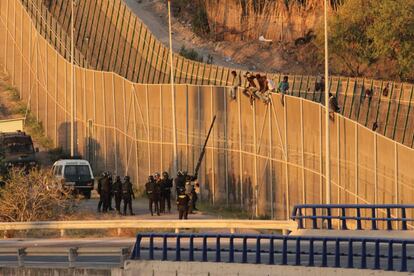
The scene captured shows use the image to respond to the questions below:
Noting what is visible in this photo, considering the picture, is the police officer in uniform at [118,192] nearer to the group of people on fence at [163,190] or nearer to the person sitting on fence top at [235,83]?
the group of people on fence at [163,190]

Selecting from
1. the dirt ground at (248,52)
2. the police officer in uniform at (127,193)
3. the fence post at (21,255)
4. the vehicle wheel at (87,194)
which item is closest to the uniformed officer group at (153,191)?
the police officer in uniform at (127,193)

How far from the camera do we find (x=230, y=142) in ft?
199

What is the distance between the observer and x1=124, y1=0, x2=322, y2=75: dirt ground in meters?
95.3

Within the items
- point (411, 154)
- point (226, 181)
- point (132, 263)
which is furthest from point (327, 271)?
point (226, 181)

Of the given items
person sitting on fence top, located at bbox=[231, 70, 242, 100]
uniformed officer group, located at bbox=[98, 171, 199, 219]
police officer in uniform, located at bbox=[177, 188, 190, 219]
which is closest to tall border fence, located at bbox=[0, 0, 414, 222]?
person sitting on fence top, located at bbox=[231, 70, 242, 100]

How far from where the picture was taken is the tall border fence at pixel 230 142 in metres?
49.6

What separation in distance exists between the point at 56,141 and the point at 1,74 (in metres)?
15.2

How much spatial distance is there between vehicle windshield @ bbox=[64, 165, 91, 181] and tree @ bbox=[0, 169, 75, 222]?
9.54 metres

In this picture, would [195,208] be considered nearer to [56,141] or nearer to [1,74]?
[56,141]

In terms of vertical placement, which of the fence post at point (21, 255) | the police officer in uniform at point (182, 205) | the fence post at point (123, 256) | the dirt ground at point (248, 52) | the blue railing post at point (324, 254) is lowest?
the dirt ground at point (248, 52)

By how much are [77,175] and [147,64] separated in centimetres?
1591

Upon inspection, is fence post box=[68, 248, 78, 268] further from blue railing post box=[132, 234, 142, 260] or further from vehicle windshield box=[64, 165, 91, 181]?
vehicle windshield box=[64, 165, 91, 181]

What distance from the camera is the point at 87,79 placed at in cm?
7744

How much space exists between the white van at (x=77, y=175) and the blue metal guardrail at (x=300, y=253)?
27.4 meters
